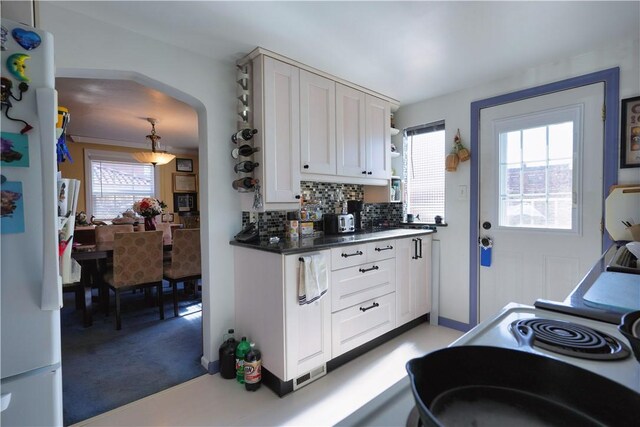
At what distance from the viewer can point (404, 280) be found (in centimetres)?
267

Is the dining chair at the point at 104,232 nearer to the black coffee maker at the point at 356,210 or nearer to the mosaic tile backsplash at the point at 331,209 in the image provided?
the mosaic tile backsplash at the point at 331,209

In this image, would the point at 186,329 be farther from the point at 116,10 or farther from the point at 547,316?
the point at 547,316

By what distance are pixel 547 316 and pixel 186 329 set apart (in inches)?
115

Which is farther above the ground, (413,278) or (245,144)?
(245,144)

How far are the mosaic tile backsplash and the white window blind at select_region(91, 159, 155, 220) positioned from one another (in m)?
3.98

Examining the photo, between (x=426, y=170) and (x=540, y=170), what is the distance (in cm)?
101

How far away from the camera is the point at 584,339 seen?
0.64 meters

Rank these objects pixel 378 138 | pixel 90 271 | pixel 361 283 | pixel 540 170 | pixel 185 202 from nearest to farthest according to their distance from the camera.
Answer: pixel 361 283 → pixel 540 170 → pixel 378 138 → pixel 90 271 → pixel 185 202

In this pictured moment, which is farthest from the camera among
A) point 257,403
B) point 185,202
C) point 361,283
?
point 185,202

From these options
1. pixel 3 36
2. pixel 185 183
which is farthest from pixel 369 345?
pixel 185 183

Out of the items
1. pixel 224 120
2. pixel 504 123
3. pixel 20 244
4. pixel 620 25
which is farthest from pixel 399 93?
pixel 20 244

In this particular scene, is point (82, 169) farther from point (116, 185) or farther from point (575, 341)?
point (575, 341)

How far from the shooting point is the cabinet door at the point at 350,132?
2592 mm

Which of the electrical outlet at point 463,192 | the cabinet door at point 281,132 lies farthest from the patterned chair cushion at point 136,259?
the electrical outlet at point 463,192
